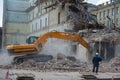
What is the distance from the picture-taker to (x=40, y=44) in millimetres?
30391

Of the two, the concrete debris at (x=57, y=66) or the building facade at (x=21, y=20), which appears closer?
the concrete debris at (x=57, y=66)

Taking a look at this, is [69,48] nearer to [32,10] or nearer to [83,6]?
[83,6]

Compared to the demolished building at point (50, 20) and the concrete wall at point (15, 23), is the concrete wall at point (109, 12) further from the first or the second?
the concrete wall at point (15, 23)

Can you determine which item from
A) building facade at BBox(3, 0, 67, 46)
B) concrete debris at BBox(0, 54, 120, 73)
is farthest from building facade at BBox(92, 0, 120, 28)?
concrete debris at BBox(0, 54, 120, 73)

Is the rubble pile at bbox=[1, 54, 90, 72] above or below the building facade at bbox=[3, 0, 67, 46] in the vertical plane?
below

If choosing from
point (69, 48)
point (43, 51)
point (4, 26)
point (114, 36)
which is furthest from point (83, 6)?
point (4, 26)

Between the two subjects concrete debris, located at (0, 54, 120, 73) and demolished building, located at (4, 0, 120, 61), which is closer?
concrete debris, located at (0, 54, 120, 73)

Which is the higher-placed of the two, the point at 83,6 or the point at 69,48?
the point at 83,6

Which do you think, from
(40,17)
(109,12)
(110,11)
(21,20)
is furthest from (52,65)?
(109,12)

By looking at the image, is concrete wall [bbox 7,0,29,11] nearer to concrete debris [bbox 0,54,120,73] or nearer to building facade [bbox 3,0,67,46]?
building facade [bbox 3,0,67,46]

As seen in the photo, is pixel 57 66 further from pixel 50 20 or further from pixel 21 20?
pixel 21 20

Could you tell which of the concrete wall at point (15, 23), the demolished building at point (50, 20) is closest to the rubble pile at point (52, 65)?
the demolished building at point (50, 20)

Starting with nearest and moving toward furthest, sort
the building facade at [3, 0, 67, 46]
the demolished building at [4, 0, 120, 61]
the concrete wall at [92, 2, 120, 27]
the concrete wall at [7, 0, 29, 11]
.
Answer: the demolished building at [4, 0, 120, 61]
the building facade at [3, 0, 67, 46]
the concrete wall at [92, 2, 120, 27]
the concrete wall at [7, 0, 29, 11]

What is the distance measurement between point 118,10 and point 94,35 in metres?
49.5
